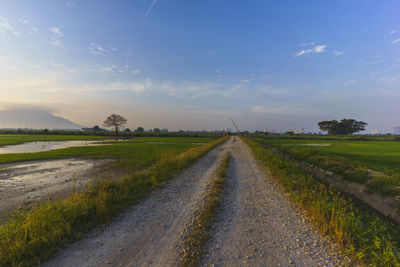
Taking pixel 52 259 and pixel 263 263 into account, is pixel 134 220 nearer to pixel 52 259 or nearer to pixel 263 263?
pixel 52 259

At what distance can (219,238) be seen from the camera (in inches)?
183

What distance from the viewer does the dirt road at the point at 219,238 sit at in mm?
3820

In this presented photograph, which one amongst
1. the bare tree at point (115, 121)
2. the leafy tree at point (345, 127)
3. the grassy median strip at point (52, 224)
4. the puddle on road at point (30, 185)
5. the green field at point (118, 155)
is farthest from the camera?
the leafy tree at point (345, 127)

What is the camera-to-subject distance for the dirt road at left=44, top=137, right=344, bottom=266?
3820 mm

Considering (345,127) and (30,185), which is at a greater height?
(345,127)

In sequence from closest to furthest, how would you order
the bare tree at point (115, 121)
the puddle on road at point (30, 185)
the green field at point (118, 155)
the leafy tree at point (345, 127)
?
1. the puddle on road at point (30, 185)
2. the green field at point (118, 155)
3. the bare tree at point (115, 121)
4. the leafy tree at point (345, 127)

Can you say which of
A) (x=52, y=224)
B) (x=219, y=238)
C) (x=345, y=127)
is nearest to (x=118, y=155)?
(x=52, y=224)

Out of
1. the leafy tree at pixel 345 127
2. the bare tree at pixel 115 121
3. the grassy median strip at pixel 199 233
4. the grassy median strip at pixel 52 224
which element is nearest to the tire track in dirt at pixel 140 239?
the grassy median strip at pixel 199 233

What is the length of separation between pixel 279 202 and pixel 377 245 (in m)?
3.54

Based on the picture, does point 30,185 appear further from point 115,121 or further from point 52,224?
point 115,121

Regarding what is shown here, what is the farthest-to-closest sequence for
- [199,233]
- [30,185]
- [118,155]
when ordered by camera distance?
[118,155]
[30,185]
[199,233]

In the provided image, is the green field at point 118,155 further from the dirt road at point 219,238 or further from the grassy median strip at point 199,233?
the grassy median strip at point 199,233

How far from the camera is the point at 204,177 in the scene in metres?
11.8

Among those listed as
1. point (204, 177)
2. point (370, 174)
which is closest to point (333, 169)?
point (370, 174)
